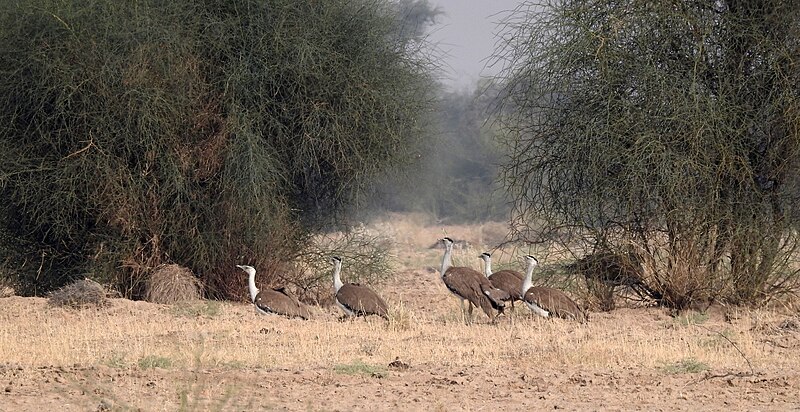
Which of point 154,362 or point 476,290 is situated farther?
point 476,290

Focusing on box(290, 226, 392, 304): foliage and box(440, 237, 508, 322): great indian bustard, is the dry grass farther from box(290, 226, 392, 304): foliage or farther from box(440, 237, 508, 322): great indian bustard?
box(290, 226, 392, 304): foliage

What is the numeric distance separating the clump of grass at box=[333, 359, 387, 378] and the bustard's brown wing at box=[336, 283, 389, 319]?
4348 mm

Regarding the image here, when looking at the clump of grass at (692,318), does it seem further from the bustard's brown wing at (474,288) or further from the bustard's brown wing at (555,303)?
the bustard's brown wing at (474,288)

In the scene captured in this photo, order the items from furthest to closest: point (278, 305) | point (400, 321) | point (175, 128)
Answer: point (175, 128) → point (278, 305) → point (400, 321)

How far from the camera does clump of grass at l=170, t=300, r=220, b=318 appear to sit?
55.4 feet

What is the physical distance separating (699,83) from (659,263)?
250 cm

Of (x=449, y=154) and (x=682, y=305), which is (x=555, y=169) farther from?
(x=449, y=154)

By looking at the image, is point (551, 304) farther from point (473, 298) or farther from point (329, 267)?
point (329, 267)

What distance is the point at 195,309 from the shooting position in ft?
56.9

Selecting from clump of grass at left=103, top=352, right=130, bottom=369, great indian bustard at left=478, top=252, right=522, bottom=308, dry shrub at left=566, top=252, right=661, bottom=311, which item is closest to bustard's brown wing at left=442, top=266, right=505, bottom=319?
great indian bustard at left=478, top=252, right=522, bottom=308

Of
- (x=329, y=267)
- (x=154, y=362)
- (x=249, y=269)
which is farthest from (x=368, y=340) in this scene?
(x=329, y=267)

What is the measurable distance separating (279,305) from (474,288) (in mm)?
2597

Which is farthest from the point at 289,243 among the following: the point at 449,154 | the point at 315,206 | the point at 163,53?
the point at 449,154

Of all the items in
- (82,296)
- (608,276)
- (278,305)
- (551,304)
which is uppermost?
(608,276)
